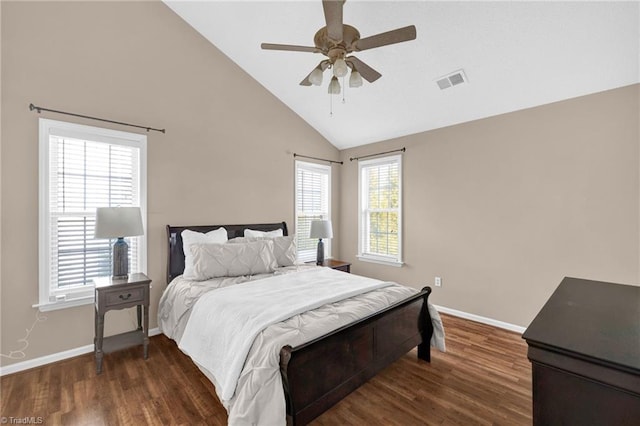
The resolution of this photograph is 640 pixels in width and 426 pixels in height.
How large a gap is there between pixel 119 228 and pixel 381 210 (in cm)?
352

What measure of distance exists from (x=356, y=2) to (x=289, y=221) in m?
2.93

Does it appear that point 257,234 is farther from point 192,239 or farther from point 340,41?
point 340,41

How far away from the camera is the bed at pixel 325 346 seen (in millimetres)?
1592

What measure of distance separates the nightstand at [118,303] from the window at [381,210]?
10.7 ft

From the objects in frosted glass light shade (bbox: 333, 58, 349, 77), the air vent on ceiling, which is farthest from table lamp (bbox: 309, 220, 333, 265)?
frosted glass light shade (bbox: 333, 58, 349, 77)

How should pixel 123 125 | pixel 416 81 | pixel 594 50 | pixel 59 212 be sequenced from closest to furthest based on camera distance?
1. pixel 594 50
2. pixel 59 212
3. pixel 123 125
4. pixel 416 81

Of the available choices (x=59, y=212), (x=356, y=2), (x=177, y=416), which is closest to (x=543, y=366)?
(x=177, y=416)

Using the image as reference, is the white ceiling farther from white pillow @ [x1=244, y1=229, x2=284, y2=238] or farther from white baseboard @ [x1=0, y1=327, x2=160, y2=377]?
white baseboard @ [x1=0, y1=327, x2=160, y2=377]

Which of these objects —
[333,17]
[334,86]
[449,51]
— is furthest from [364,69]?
[449,51]

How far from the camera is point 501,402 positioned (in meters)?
2.11

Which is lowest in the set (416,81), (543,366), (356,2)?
(543,366)

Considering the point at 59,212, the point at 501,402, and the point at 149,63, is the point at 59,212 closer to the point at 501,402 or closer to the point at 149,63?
the point at 149,63

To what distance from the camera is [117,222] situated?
2.59 m

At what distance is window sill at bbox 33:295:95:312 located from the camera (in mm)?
2572
